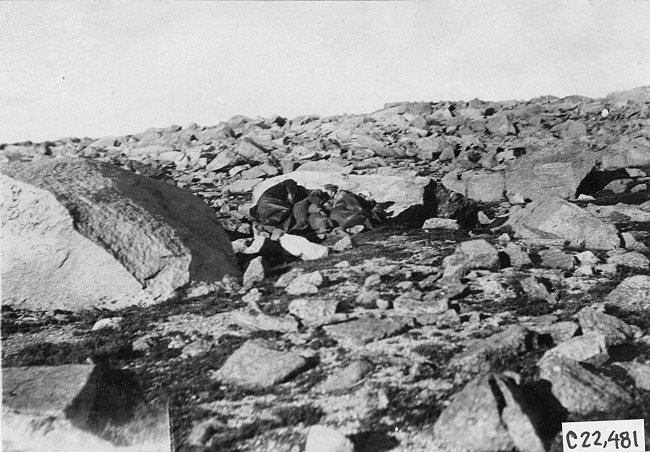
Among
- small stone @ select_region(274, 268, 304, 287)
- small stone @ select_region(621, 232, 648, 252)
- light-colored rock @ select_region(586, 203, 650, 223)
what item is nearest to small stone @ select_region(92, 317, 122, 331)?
small stone @ select_region(274, 268, 304, 287)

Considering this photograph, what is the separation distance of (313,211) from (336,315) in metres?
3.04

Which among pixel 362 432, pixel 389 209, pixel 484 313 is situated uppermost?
pixel 389 209

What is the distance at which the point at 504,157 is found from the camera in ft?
34.6

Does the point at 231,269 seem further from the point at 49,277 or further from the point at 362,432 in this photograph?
the point at 362,432

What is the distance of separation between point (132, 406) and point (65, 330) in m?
1.40

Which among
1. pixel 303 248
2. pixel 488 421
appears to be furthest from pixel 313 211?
pixel 488 421

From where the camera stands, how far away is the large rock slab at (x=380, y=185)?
7328mm

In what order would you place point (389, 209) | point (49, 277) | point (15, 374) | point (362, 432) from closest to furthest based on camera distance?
point (362, 432)
point (15, 374)
point (49, 277)
point (389, 209)

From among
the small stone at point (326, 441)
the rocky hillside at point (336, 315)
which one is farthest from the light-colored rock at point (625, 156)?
the small stone at point (326, 441)

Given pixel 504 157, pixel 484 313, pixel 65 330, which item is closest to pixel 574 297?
pixel 484 313

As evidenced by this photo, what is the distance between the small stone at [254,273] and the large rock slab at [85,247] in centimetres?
20

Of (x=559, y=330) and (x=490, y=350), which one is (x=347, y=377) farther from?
(x=559, y=330)

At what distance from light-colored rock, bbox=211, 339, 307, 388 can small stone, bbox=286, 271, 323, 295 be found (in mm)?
1168

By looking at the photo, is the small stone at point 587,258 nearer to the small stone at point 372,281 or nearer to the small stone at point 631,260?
the small stone at point 631,260
